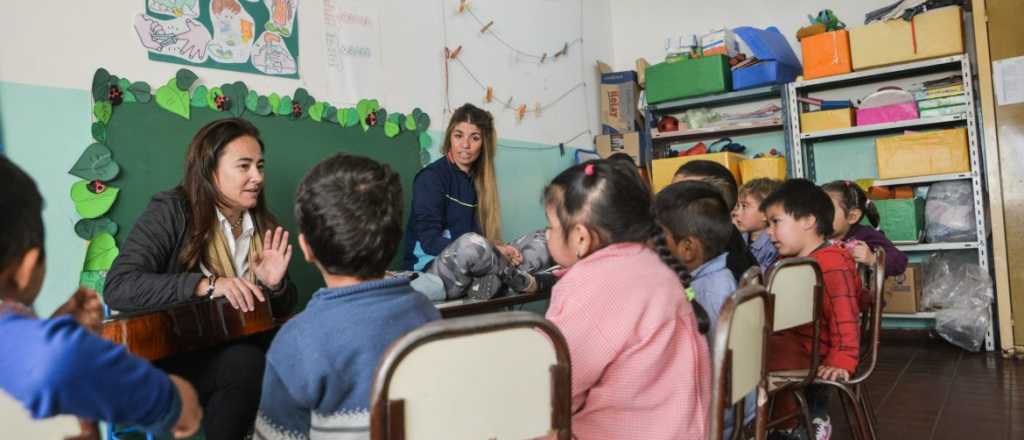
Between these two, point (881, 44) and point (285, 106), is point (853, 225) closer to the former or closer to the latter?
point (881, 44)

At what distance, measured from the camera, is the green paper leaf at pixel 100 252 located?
6.32ft

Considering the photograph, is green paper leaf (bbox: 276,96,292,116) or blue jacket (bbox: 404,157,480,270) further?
blue jacket (bbox: 404,157,480,270)

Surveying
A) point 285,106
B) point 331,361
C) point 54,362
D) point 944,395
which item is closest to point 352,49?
point 285,106

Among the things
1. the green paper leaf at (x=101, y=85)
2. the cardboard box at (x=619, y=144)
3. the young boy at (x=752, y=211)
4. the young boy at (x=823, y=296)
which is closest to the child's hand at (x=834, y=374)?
the young boy at (x=823, y=296)

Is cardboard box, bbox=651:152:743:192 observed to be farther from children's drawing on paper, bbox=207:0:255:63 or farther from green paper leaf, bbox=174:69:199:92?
green paper leaf, bbox=174:69:199:92

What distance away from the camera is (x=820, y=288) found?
170cm

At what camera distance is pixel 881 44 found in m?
3.98

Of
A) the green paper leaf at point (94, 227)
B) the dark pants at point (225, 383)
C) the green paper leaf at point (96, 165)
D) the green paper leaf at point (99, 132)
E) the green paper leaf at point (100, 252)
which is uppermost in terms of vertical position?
the green paper leaf at point (99, 132)

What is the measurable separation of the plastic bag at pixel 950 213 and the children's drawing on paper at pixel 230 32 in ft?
12.4

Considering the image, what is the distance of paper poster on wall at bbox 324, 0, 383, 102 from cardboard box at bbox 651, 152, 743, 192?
6.82 feet

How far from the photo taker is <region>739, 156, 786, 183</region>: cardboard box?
4219mm

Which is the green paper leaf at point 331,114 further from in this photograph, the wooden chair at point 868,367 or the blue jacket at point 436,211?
the wooden chair at point 868,367

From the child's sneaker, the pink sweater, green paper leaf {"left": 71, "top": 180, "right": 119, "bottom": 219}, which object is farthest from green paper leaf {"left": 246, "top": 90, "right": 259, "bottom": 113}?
the child's sneaker

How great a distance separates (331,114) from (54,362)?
7.16ft
